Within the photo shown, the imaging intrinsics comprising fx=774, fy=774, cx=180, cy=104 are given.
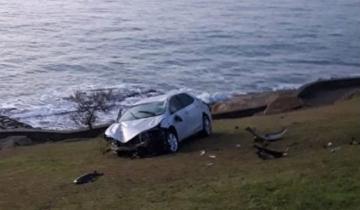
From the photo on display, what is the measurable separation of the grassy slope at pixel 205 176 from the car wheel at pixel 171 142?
236 millimetres

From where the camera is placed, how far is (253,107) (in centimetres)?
2936

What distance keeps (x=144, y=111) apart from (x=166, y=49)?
3722cm

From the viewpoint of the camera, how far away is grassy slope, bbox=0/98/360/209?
371 inches

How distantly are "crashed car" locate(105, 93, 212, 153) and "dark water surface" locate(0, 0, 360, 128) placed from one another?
43.6 feet

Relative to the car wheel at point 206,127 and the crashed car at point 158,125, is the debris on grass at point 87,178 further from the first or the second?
the car wheel at point 206,127

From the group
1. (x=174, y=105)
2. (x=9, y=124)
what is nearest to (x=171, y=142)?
(x=174, y=105)

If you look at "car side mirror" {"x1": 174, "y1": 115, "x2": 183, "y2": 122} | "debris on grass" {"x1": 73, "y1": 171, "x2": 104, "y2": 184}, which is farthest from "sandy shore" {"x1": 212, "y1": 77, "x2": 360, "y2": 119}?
"debris on grass" {"x1": 73, "y1": 171, "x2": 104, "y2": 184}

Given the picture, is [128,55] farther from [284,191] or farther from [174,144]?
[284,191]

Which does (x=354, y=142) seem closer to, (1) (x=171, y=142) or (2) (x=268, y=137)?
(2) (x=268, y=137)

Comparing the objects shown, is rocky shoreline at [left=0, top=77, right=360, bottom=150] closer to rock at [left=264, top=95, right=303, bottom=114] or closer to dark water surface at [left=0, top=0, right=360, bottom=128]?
rock at [left=264, top=95, right=303, bottom=114]

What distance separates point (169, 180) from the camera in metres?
12.1

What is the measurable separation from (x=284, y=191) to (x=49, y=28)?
192ft

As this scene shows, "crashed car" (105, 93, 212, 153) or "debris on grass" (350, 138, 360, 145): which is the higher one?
"debris on grass" (350, 138, 360, 145)

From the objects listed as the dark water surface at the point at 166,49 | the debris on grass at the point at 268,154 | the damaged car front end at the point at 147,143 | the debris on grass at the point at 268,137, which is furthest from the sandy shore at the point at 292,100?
the debris on grass at the point at 268,154
